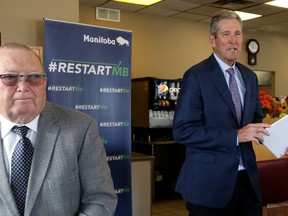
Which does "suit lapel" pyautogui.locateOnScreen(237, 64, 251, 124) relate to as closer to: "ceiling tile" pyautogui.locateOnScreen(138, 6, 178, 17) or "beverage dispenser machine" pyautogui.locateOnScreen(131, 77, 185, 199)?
"beverage dispenser machine" pyautogui.locateOnScreen(131, 77, 185, 199)

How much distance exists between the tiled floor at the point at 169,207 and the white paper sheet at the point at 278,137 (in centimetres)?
313

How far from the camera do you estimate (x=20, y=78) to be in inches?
52.5

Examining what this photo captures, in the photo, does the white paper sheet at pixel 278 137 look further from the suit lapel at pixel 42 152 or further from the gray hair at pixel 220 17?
the suit lapel at pixel 42 152

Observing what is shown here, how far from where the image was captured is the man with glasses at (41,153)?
1331mm

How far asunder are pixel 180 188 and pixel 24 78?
1114mm

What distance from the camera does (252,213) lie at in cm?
199

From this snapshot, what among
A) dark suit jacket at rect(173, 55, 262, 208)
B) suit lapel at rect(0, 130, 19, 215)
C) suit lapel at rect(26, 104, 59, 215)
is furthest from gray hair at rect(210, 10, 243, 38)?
suit lapel at rect(0, 130, 19, 215)

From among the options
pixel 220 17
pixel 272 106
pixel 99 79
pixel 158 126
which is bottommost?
pixel 158 126

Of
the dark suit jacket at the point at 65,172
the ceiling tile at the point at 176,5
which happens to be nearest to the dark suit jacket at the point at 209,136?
the dark suit jacket at the point at 65,172

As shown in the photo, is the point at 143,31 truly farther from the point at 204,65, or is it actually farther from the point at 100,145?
the point at 100,145

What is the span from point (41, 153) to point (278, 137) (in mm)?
1221

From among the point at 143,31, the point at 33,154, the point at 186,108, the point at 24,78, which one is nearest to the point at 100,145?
the point at 33,154

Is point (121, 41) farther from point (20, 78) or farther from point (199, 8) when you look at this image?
point (199, 8)

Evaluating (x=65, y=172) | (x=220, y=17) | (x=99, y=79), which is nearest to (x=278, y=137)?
(x=220, y=17)
